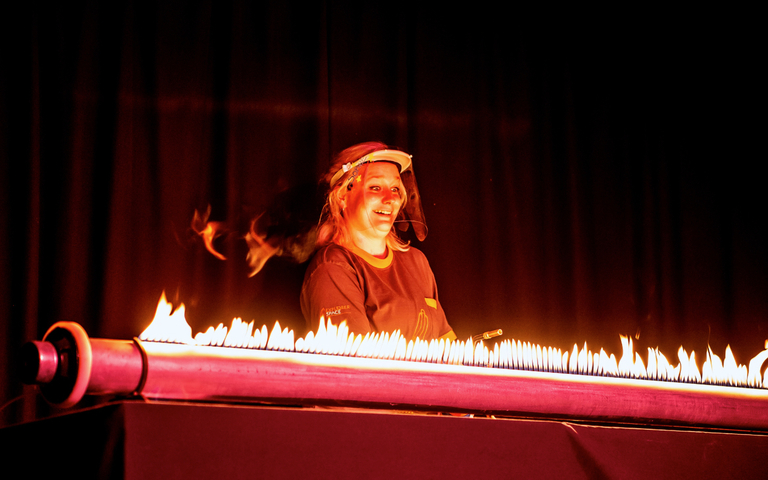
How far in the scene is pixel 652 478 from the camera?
1.48 metres

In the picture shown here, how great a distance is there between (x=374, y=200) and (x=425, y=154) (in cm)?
76

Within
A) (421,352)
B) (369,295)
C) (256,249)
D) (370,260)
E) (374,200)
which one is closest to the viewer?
(421,352)

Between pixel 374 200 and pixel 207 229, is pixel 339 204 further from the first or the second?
pixel 207 229

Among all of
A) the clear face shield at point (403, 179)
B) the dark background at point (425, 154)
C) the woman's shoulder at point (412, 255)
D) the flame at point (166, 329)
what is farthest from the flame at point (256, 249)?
the flame at point (166, 329)

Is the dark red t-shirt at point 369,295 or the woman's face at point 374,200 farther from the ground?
the woman's face at point 374,200

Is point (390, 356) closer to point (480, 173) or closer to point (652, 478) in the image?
point (652, 478)

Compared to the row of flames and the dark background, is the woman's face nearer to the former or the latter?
the dark background

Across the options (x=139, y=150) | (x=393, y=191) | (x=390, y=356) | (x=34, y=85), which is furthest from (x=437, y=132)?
(x=390, y=356)

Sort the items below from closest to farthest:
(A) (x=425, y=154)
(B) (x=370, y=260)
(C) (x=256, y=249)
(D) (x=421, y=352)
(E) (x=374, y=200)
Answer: (D) (x=421, y=352), (B) (x=370, y=260), (E) (x=374, y=200), (C) (x=256, y=249), (A) (x=425, y=154)

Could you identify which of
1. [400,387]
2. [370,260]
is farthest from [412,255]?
[400,387]

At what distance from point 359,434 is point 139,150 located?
2.35m

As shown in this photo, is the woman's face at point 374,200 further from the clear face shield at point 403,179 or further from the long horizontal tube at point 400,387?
the long horizontal tube at point 400,387

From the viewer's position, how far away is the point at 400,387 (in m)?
1.37

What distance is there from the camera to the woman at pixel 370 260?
2762 mm
